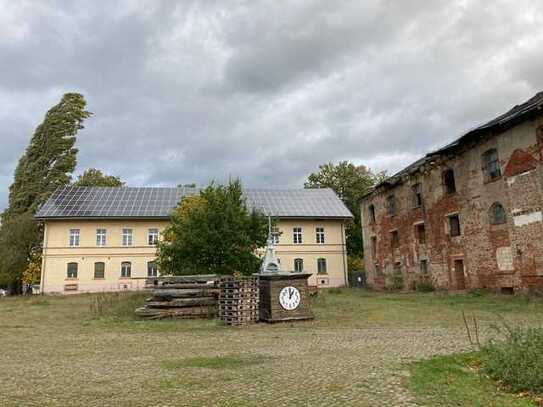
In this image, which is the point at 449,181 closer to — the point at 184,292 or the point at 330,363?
the point at 184,292

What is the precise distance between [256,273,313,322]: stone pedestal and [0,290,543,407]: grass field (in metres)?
0.57

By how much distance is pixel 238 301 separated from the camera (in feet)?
43.8

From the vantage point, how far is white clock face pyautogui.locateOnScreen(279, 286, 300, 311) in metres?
13.5

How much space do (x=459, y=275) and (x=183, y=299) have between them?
16.6 meters

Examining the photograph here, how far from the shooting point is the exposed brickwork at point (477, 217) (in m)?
19.9

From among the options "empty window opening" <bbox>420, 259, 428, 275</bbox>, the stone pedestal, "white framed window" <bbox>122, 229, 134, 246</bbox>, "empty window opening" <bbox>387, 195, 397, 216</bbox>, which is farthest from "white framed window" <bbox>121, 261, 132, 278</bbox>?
the stone pedestal

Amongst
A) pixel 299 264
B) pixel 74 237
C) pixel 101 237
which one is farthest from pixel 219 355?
pixel 74 237

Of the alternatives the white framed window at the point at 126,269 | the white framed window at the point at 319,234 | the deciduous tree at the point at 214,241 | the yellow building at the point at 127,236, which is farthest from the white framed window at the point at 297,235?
the deciduous tree at the point at 214,241

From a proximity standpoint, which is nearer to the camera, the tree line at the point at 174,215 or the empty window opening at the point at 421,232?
the tree line at the point at 174,215

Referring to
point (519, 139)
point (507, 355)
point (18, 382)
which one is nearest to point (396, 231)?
point (519, 139)

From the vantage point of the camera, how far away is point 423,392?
5.51 m

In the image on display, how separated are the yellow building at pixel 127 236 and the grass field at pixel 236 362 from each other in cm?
2165

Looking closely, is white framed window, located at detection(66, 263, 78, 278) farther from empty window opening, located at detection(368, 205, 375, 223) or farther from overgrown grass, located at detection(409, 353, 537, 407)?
overgrown grass, located at detection(409, 353, 537, 407)

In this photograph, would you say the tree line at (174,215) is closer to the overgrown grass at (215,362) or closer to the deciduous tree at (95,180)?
the deciduous tree at (95,180)
